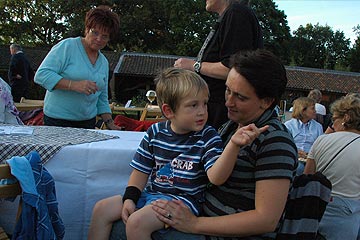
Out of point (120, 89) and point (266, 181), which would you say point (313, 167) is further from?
point (120, 89)

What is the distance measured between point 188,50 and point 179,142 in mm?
39978

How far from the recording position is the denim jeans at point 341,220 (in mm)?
2287

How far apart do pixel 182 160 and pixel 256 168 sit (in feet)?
1.15

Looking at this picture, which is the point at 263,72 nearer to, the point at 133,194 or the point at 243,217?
the point at 243,217

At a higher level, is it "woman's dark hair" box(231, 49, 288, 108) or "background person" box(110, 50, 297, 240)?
"woman's dark hair" box(231, 49, 288, 108)

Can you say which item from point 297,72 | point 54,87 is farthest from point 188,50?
point 54,87

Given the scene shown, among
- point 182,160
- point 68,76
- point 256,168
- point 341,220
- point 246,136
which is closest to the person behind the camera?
point 246,136

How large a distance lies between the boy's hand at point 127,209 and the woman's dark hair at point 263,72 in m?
0.71

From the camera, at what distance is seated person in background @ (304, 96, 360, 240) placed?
2342mm

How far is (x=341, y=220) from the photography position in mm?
2354

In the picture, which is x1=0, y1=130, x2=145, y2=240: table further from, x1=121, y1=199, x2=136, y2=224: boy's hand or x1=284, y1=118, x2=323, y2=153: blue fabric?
x1=284, y1=118, x2=323, y2=153: blue fabric

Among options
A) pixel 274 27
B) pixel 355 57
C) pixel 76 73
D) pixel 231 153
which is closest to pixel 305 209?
pixel 231 153

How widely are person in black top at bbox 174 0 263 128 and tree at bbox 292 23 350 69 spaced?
5259 cm

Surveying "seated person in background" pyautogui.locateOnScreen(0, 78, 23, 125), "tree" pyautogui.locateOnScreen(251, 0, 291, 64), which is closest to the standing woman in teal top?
"seated person in background" pyautogui.locateOnScreen(0, 78, 23, 125)
